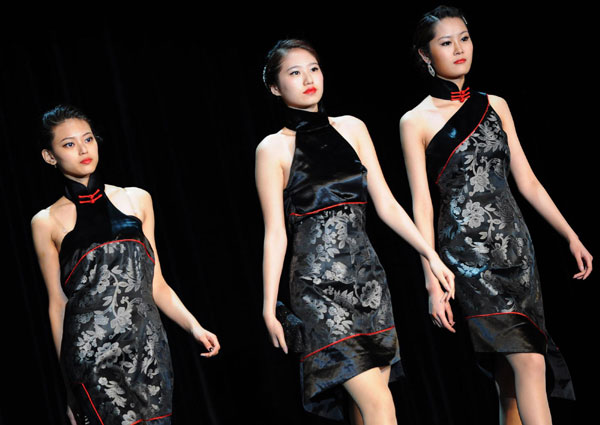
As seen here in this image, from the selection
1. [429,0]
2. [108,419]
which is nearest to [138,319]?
[108,419]

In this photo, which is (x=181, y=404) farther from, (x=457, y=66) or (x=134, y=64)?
(x=457, y=66)

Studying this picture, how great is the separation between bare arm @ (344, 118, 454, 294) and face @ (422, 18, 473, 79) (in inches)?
18.8

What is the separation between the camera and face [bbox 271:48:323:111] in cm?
275

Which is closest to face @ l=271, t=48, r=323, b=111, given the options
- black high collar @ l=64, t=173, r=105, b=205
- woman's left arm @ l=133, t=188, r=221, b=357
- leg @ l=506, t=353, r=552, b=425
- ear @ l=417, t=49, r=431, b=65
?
ear @ l=417, t=49, r=431, b=65

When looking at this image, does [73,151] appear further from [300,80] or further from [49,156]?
[300,80]

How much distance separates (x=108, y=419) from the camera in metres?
2.63

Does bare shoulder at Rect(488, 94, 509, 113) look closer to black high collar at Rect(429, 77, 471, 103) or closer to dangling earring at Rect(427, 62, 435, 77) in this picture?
black high collar at Rect(429, 77, 471, 103)

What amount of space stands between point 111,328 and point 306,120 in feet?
3.33

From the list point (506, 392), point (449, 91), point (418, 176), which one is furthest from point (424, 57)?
point (506, 392)

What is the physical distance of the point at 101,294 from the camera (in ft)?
8.91

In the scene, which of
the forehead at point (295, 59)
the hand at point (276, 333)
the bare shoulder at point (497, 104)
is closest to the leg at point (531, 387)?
the hand at point (276, 333)

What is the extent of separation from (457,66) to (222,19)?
1546 mm

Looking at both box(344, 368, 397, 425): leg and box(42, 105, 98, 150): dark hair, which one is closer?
box(344, 368, 397, 425): leg

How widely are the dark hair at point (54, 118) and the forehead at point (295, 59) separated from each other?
813 millimetres
